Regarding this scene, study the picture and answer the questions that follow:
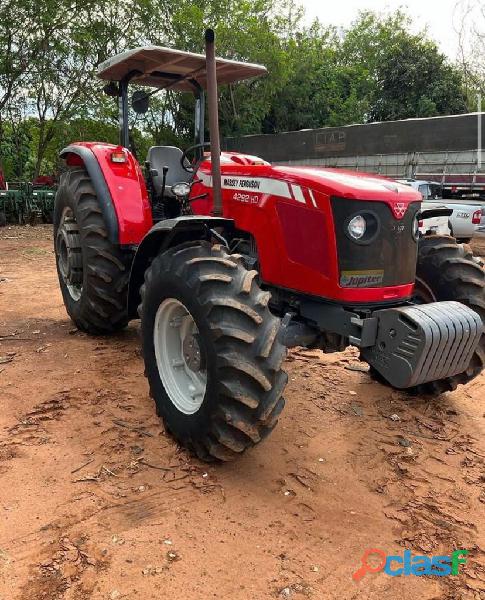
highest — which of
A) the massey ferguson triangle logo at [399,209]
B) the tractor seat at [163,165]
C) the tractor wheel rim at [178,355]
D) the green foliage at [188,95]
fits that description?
the green foliage at [188,95]

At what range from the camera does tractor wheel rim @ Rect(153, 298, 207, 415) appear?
3.10 meters

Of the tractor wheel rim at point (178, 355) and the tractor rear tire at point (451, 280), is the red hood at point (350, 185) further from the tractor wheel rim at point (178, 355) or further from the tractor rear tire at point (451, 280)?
the tractor wheel rim at point (178, 355)

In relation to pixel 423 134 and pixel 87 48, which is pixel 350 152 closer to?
pixel 423 134

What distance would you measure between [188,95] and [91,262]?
14.1 meters

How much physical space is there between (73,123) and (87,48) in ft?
7.23

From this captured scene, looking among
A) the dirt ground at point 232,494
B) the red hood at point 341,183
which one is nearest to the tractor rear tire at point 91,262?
the dirt ground at point 232,494

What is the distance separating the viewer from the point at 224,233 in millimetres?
3629

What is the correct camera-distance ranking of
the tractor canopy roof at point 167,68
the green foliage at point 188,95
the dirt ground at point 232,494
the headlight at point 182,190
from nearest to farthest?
1. the dirt ground at point 232,494
2. the tractor canopy roof at point 167,68
3. the headlight at point 182,190
4. the green foliage at point 188,95

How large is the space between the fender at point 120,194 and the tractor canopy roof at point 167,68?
608mm

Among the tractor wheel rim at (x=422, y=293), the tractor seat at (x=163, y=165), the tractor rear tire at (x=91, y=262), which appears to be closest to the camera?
the tractor wheel rim at (x=422, y=293)

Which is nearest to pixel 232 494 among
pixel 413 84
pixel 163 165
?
pixel 163 165

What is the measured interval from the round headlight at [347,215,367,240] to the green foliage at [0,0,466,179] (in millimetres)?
6191

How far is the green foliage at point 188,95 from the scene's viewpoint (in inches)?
594

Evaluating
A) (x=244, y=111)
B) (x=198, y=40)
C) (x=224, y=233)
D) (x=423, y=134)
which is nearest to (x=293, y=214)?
(x=224, y=233)
